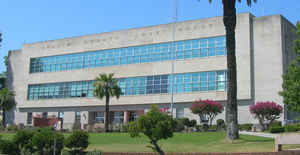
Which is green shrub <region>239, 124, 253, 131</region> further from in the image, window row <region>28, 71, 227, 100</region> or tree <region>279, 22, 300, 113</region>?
tree <region>279, 22, 300, 113</region>

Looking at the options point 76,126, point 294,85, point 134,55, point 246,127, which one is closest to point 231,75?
point 294,85

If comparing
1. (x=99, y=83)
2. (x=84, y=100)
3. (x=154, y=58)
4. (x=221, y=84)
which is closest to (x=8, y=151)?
(x=99, y=83)

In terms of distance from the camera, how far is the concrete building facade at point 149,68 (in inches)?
2208

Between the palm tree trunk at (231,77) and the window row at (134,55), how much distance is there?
27421mm

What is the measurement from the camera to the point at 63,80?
75000mm

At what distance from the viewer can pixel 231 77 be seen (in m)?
30.6

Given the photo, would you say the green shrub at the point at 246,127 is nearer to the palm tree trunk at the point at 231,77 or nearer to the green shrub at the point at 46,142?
the palm tree trunk at the point at 231,77

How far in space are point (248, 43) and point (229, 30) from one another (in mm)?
26717

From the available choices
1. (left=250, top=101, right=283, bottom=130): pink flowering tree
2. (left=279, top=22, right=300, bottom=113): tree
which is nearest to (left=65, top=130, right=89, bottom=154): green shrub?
(left=279, top=22, right=300, bottom=113): tree

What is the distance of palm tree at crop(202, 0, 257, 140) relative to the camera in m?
29.7

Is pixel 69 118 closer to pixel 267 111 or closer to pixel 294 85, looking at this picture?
pixel 267 111

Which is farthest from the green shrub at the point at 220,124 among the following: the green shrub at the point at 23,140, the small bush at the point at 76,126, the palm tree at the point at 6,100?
the palm tree at the point at 6,100

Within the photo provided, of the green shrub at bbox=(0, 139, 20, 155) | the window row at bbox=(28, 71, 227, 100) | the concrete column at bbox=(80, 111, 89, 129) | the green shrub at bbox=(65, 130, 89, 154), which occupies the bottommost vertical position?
the green shrub at bbox=(0, 139, 20, 155)

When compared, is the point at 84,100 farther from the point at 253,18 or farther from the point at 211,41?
the point at 253,18
